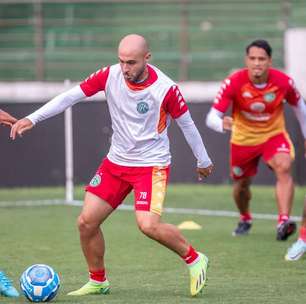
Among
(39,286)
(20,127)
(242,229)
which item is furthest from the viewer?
(242,229)

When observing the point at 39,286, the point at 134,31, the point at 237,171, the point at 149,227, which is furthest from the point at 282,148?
the point at 134,31

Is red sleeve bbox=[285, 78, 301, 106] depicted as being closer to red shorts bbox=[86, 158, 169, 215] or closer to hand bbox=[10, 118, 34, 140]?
red shorts bbox=[86, 158, 169, 215]

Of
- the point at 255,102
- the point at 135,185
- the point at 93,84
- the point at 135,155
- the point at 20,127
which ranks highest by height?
the point at 93,84

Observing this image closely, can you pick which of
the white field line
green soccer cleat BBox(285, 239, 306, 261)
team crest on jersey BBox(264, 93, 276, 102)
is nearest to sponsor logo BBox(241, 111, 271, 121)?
team crest on jersey BBox(264, 93, 276, 102)

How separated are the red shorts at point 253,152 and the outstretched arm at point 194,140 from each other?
11.6 feet

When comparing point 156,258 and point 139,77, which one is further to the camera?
point 156,258

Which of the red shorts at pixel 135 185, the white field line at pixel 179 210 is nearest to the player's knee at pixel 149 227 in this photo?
the red shorts at pixel 135 185

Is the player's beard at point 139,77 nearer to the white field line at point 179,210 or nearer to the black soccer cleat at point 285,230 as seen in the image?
the black soccer cleat at point 285,230

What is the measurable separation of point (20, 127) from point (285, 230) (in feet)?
14.5

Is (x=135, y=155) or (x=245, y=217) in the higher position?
(x=135, y=155)

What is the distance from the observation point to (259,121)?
464 inches

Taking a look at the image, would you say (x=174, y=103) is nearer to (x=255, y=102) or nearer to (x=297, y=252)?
(x=297, y=252)

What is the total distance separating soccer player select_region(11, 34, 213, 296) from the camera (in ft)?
25.8

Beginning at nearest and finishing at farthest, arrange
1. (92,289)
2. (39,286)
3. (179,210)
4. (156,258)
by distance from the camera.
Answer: (39,286)
(92,289)
(156,258)
(179,210)
